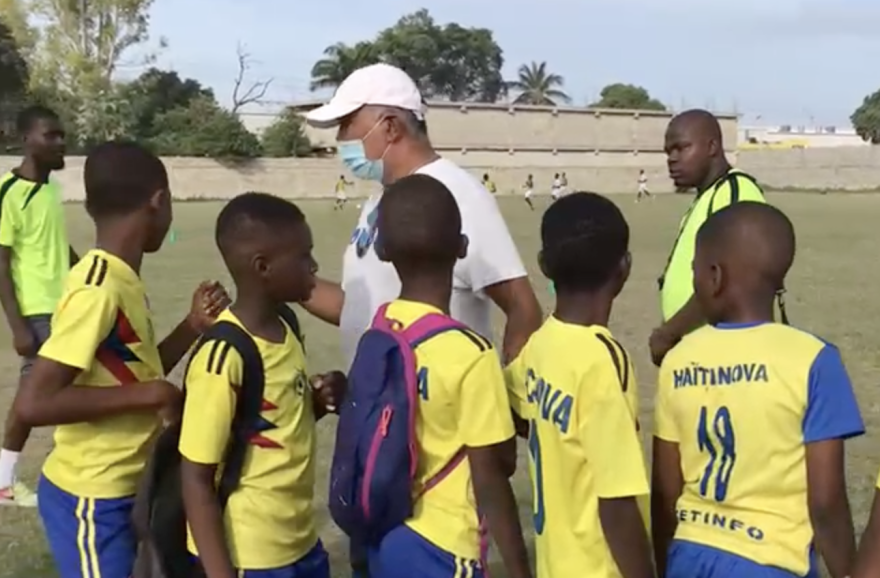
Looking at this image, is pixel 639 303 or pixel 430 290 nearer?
pixel 430 290

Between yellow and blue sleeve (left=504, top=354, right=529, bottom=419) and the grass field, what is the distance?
2234 millimetres

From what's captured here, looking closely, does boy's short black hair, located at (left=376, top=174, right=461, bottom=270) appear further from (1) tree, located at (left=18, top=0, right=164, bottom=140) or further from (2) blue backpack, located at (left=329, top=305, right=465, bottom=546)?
(1) tree, located at (left=18, top=0, right=164, bottom=140)

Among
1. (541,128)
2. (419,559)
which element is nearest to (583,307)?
(419,559)

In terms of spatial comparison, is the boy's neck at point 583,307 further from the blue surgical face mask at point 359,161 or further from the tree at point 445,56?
the tree at point 445,56

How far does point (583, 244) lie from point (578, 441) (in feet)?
1.73

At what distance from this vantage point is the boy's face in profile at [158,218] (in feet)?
11.5

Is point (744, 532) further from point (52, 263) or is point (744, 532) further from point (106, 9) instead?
point (106, 9)

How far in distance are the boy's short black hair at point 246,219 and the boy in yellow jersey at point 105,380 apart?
1.16 feet

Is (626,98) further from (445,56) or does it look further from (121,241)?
(121,241)

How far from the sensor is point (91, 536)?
3.30 metres

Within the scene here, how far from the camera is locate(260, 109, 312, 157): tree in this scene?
2397 inches

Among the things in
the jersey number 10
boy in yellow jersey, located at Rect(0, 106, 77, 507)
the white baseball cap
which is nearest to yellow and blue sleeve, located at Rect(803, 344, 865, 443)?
the jersey number 10

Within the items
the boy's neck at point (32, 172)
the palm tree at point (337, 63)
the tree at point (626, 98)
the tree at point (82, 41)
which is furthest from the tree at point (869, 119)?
the boy's neck at point (32, 172)

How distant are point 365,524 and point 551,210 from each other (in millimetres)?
997
